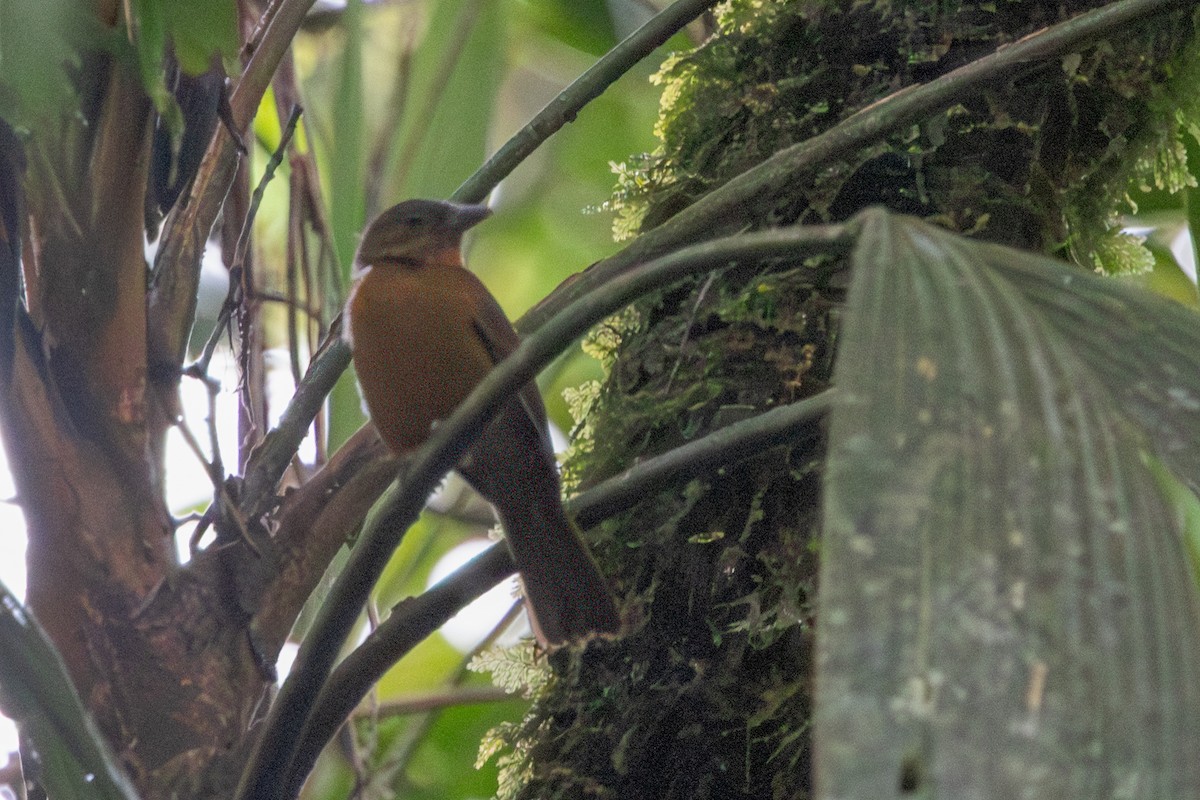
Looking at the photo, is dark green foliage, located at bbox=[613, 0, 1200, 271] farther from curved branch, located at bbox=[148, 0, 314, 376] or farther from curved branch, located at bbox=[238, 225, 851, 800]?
curved branch, located at bbox=[238, 225, 851, 800]

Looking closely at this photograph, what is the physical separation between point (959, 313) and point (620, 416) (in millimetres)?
1449

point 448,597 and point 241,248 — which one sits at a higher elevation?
point 241,248

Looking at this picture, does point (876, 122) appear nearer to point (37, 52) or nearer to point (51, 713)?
point (37, 52)

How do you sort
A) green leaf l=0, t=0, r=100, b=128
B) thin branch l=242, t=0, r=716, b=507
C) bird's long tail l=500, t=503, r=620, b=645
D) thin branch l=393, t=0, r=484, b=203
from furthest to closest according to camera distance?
thin branch l=393, t=0, r=484, b=203 < bird's long tail l=500, t=503, r=620, b=645 < thin branch l=242, t=0, r=716, b=507 < green leaf l=0, t=0, r=100, b=128

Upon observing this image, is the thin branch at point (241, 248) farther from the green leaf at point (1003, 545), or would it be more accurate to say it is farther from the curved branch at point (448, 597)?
the green leaf at point (1003, 545)

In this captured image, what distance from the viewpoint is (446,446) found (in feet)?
3.56


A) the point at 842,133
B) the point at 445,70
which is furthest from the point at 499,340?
the point at 842,133

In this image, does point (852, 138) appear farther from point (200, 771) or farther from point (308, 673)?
point (200, 771)

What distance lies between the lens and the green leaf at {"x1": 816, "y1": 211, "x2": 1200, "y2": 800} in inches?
22.1

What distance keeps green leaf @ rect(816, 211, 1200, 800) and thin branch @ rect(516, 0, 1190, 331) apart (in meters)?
0.69

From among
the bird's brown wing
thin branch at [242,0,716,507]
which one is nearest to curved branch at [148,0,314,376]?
thin branch at [242,0,716,507]

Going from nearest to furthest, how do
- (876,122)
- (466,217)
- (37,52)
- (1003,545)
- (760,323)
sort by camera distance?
(1003,545) → (37,52) → (876,122) → (760,323) → (466,217)

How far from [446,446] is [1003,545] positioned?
0.55m

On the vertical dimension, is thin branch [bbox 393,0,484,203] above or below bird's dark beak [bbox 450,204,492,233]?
above
